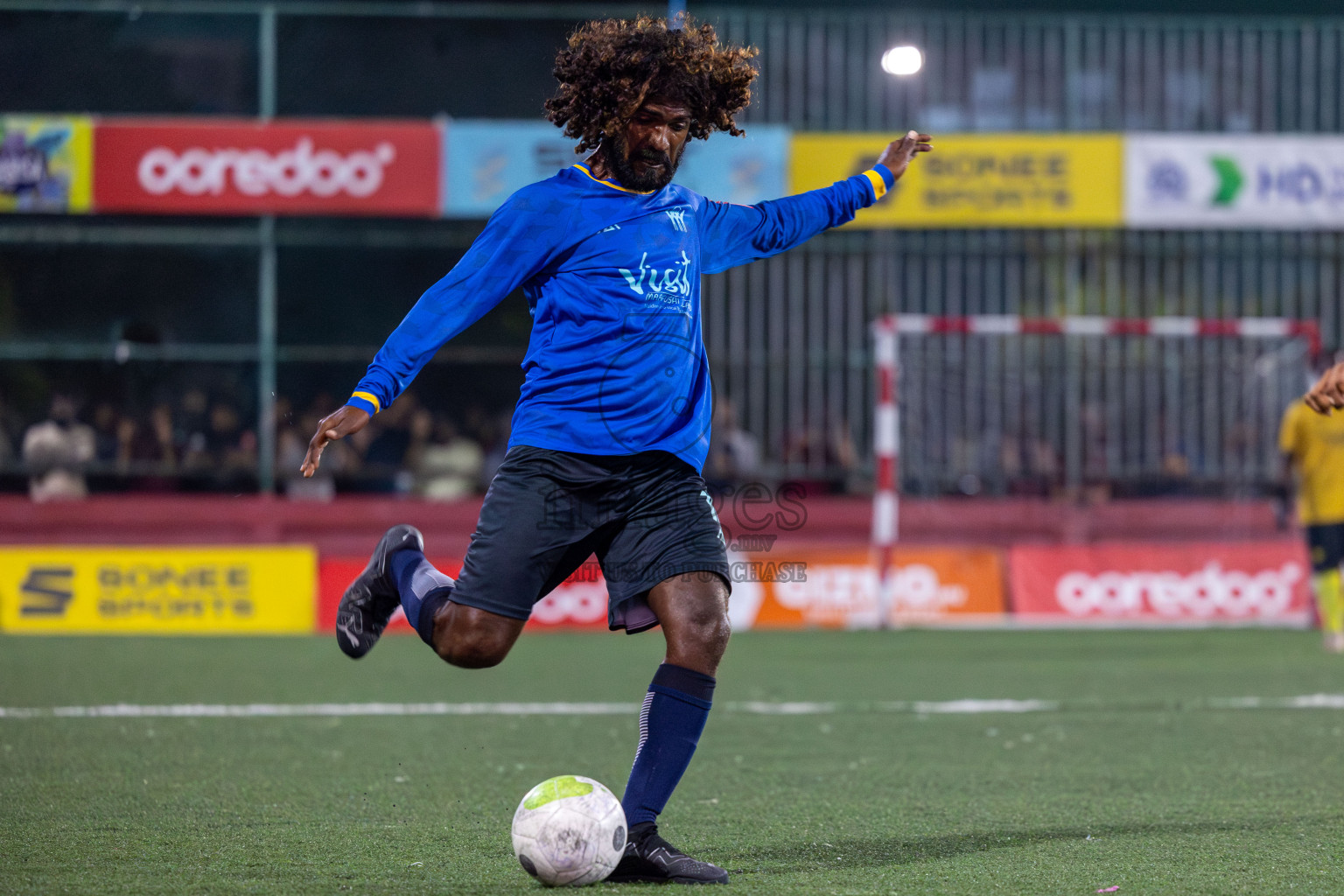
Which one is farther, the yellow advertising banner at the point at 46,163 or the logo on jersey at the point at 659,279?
the yellow advertising banner at the point at 46,163

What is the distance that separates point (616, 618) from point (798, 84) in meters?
13.7

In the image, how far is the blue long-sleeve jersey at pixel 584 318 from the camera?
14.9 feet

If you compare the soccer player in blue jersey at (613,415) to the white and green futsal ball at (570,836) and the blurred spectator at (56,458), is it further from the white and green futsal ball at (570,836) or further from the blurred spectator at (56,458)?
the blurred spectator at (56,458)

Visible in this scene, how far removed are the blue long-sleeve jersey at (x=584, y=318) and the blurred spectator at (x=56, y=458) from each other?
495 inches

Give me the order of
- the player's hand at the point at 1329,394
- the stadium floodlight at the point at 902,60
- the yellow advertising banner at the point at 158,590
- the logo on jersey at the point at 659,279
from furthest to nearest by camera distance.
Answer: the yellow advertising banner at the point at 158,590 < the stadium floodlight at the point at 902,60 < the player's hand at the point at 1329,394 < the logo on jersey at the point at 659,279

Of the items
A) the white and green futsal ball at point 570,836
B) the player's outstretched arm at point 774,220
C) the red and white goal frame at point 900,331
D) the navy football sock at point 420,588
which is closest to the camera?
the white and green futsal ball at point 570,836

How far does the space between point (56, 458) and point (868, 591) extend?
7705mm

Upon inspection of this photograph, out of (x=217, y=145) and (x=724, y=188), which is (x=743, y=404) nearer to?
(x=724, y=188)

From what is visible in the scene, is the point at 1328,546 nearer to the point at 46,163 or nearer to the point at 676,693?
the point at 676,693

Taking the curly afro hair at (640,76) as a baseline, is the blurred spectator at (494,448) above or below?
below

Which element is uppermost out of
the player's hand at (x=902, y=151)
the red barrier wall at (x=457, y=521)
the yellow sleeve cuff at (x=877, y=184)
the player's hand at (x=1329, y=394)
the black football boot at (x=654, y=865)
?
the player's hand at (x=902, y=151)

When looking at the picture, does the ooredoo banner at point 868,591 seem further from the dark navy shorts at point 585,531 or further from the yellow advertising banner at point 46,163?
the dark navy shorts at point 585,531

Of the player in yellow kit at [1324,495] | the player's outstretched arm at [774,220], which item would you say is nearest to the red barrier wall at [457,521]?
the player in yellow kit at [1324,495]

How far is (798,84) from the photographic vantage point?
17.6m
